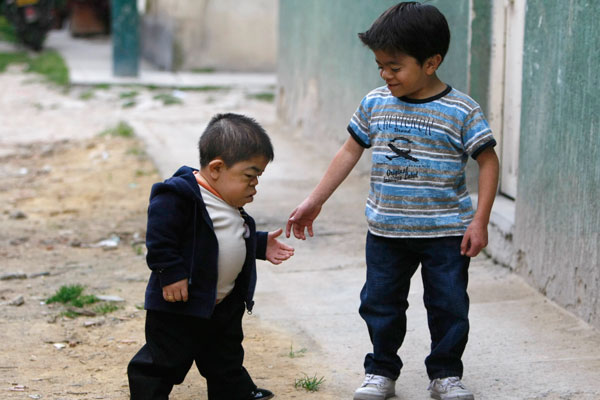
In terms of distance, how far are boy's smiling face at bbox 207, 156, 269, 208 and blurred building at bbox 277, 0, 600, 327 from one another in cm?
164

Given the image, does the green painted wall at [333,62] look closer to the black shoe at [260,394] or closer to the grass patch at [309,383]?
the grass patch at [309,383]

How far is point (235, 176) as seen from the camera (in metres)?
2.98

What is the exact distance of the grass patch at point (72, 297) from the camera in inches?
177

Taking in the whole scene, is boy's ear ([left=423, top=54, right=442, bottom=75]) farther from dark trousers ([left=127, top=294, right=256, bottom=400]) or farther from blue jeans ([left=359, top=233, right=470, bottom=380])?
dark trousers ([left=127, top=294, right=256, bottom=400])

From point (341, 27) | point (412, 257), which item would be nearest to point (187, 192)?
point (412, 257)

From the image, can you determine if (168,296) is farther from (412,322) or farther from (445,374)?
(412,322)

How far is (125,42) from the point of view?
14125 millimetres

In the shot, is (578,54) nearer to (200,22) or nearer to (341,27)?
(341,27)

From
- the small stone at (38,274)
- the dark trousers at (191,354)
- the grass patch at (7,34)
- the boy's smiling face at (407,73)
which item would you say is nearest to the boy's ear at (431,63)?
the boy's smiling face at (407,73)

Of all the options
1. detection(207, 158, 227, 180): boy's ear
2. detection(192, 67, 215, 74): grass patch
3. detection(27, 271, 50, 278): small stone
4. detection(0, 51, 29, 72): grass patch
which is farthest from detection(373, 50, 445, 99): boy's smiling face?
detection(0, 51, 29, 72): grass patch

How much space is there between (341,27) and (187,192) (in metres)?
5.30

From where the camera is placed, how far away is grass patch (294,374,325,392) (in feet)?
11.1

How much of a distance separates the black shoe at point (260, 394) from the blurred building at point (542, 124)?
59.7 inches

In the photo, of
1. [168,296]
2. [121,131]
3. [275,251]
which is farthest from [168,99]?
[168,296]
